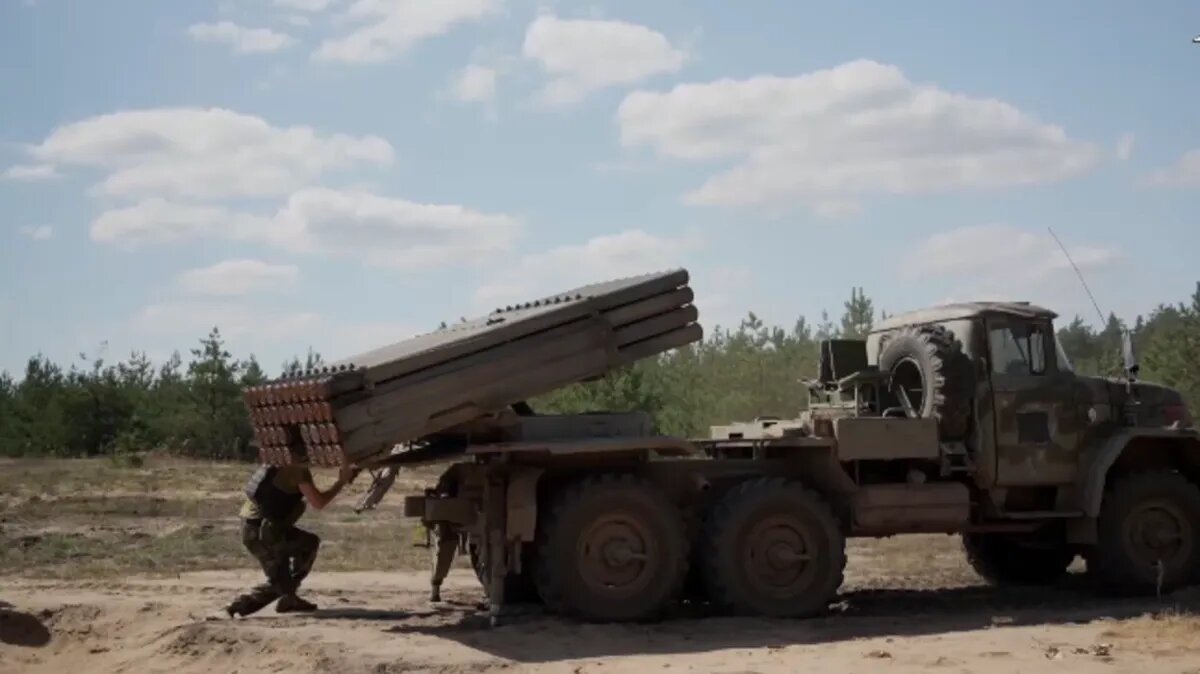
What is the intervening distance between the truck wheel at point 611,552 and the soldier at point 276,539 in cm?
221

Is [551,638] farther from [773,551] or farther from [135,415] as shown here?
[135,415]

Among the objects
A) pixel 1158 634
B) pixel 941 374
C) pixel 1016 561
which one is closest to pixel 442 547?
pixel 941 374

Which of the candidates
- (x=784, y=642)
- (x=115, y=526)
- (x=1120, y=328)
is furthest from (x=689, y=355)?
(x=784, y=642)

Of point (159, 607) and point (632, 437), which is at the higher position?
point (632, 437)

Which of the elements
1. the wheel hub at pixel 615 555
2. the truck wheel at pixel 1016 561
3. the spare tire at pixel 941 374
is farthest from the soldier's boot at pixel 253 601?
the truck wheel at pixel 1016 561

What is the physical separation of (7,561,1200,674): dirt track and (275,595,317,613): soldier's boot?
17cm

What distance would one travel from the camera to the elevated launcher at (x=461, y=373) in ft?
35.1

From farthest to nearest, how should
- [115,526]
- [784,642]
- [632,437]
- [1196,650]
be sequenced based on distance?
[115,526]
[632,437]
[784,642]
[1196,650]

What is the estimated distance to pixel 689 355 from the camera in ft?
176

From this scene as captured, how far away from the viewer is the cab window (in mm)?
13211

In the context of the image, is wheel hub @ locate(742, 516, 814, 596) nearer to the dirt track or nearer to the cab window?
the dirt track

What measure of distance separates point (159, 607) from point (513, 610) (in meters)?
3.25

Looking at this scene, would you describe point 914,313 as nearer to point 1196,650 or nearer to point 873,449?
point 873,449

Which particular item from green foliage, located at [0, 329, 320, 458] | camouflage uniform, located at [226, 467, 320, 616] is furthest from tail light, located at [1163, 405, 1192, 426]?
green foliage, located at [0, 329, 320, 458]
